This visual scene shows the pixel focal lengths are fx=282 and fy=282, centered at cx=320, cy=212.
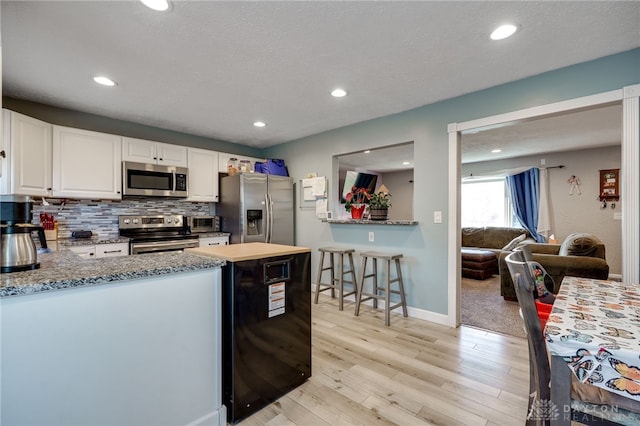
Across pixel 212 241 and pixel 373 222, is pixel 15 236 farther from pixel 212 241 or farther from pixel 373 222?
pixel 373 222

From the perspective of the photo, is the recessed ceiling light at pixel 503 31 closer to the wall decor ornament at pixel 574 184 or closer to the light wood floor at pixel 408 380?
the light wood floor at pixel 408 380

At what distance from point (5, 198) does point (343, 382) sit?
2112 mm

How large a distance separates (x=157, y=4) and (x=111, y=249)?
256 cm

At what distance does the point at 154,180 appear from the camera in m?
3.62

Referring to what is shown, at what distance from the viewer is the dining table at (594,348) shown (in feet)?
2.84

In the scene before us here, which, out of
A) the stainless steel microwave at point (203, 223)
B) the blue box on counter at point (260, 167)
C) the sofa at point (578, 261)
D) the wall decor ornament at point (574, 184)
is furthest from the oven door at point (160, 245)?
the wall decor ornament at point (574, 184)

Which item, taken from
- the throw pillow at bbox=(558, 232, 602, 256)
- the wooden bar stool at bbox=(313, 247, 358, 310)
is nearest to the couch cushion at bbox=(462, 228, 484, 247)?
the throw pillow at bbox=(558, 232, 602, 256)

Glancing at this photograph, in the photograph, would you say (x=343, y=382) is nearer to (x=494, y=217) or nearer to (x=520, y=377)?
(x=520, y=377)

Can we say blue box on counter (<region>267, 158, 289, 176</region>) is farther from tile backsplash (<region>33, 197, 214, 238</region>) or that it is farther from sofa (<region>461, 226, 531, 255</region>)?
sofa (<region>461, 226, 531, 255</region>)

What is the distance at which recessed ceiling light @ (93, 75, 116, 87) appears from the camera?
95.8 inches

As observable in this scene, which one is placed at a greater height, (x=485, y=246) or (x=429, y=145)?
(x=429, y=145)

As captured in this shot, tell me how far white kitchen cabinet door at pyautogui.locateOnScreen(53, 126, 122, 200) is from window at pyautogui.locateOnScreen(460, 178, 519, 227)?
22.0 ft

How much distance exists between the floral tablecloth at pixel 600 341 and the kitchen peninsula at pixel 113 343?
5.04 feet

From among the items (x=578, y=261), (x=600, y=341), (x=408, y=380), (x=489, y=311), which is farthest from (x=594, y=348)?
(x=578, y=261)
